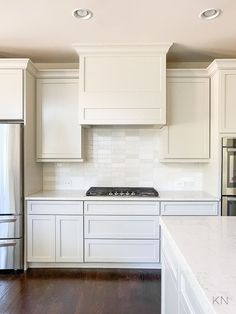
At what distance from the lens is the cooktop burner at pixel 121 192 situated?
3011 mm

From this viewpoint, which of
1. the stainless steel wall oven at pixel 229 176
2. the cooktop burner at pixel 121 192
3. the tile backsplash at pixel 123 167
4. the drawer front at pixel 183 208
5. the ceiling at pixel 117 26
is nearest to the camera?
the ceiling at pixel 117 26

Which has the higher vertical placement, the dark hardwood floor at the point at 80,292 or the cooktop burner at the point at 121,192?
the cooktop burner at the point at 121,192

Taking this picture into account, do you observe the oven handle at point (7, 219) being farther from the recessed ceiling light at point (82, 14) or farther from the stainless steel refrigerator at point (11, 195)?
the recessed ceiling light at point (82, 14)

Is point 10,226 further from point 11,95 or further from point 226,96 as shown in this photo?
point 226,96

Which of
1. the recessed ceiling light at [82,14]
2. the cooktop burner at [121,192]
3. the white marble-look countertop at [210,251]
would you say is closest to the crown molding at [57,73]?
the recessed ceiling light at [82,14]

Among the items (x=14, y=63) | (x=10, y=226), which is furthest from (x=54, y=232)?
(x=14, y=63)

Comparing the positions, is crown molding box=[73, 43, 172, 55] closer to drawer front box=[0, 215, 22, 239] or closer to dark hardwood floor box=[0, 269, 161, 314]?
drawer front box=[0, 215, 22, 239]

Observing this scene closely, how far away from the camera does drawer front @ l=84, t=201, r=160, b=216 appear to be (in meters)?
2.91

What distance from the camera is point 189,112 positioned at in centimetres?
315

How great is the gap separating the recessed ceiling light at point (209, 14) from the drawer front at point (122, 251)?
2.34 meters

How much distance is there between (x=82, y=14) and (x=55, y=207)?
201 cm

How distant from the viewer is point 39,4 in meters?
2.15

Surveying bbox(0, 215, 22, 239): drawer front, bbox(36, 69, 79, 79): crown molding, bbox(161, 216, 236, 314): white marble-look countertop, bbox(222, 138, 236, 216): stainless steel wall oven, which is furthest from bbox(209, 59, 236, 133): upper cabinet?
bbox(0, 215, 22, 239): drawer front

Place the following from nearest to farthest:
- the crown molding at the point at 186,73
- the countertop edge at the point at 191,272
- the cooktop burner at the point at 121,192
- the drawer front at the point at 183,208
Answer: the countertop edge at the point at 191,272 < the drawer front at the point at 183,208 < the cooktop burner at the point at 121,192 < the crown molding at the point at 186,73
